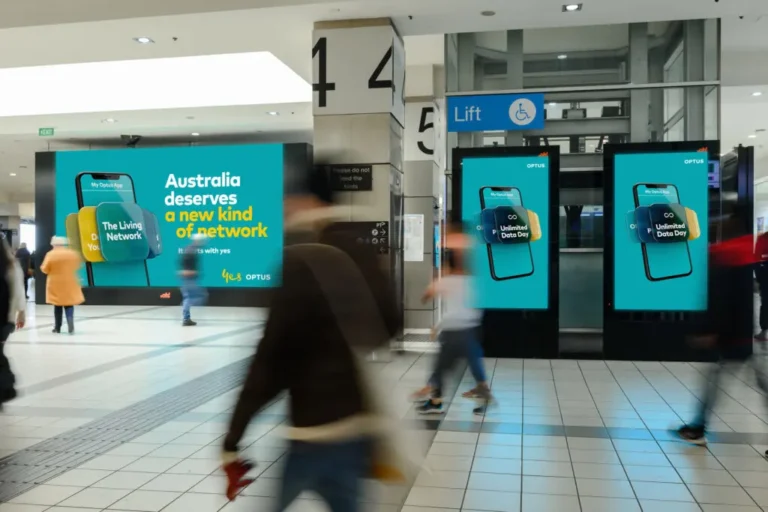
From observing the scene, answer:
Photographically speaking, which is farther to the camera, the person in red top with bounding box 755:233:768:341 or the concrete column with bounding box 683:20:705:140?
the person in red top with bounding box 755:233:768:341

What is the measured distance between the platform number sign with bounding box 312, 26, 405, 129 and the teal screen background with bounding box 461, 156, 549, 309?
4.74ft

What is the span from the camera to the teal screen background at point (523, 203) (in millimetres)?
8055

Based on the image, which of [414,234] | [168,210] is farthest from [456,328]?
[168,210]

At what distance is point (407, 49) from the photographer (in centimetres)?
983

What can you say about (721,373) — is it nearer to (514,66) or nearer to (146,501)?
(146,501)

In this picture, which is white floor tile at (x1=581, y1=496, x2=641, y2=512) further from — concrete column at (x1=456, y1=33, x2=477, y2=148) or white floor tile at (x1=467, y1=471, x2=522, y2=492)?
concrete column at (x1=456, y1=33, x2=477, y2=148)

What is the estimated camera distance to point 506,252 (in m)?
8.10

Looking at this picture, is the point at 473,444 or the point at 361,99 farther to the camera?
the point at 361,99

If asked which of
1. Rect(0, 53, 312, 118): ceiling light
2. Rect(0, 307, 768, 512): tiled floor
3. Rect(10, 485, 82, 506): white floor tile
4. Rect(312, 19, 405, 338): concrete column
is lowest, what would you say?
Rect(0, 307, 768, 512): tiled floor

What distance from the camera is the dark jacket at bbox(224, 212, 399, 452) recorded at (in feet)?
6.19

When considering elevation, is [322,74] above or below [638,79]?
below

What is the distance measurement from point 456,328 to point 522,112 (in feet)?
13.9

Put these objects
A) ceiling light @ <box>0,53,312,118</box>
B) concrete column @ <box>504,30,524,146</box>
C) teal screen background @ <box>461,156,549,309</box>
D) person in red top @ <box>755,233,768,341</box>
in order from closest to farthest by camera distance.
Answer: teal screen background @ <box>461,156,549,309</box>
concrete column @ <box>504,30,524,146</box>
person in red top @ <box>755,233,768,341</box>
ceiling light @ <box>0,53,312,118</box>

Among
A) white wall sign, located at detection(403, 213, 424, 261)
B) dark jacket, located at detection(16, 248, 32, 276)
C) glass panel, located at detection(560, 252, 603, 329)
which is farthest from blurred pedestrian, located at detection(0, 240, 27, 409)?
dark jacket, located at detection(16, 248, 32, 276)
